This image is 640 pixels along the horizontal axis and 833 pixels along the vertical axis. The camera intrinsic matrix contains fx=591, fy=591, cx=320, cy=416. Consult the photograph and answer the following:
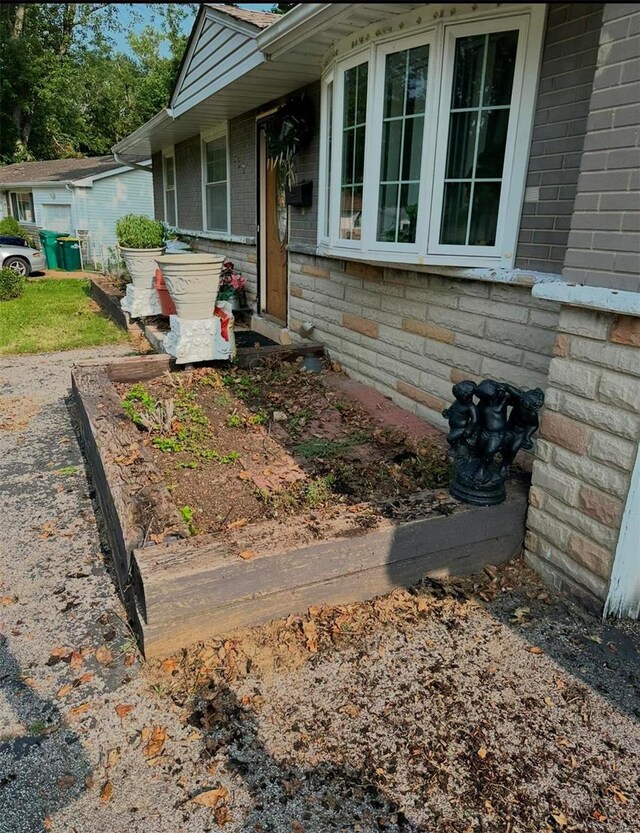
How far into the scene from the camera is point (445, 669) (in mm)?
2428

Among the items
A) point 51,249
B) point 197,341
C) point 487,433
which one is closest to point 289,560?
point 487,433

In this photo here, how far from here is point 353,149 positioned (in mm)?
4793

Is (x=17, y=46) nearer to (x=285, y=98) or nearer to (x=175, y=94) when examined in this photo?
(x=175, y=94)

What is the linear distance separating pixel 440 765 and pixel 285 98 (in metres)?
6.80

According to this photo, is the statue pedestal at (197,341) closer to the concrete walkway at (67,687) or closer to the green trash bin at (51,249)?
the concrete walkway at (67,687)

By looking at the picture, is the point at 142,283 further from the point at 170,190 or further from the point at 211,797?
the point at 211,797

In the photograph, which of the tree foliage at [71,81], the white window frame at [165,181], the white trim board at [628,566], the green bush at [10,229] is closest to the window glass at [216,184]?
the white window frame at [165,181]

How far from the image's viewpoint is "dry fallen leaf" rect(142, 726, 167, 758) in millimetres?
2047

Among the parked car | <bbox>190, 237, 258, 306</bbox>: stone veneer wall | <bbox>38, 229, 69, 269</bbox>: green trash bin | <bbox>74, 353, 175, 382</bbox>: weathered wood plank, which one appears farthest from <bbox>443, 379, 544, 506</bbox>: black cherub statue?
<bbox>38, 229, 69, 269</bbox>: green trash bin

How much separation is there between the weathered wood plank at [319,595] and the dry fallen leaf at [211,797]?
26.5 inches

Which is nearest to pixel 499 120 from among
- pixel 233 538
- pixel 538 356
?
pixel 538 356

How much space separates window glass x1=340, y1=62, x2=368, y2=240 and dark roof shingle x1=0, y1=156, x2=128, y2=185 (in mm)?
19696

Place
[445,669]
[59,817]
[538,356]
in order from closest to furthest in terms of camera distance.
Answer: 1. [59,817]
2. [445,669]
3. [538,356]

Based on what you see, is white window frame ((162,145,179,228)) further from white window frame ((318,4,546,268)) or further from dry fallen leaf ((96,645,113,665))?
dry fallen leaf ((96,645,113,665))
